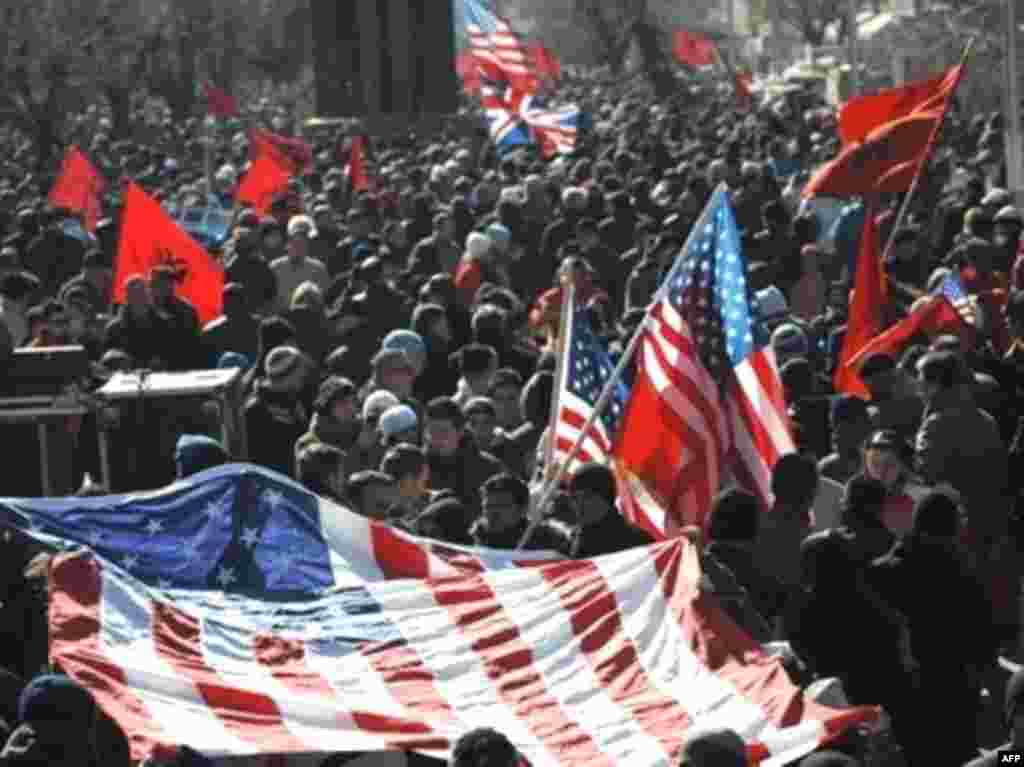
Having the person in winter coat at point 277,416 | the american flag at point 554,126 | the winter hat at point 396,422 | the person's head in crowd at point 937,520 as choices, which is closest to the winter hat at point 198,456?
the winter hat at point 396,422

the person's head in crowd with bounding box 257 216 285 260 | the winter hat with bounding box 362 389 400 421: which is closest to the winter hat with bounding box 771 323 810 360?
the winter hat with bounding box 362 389 400 421

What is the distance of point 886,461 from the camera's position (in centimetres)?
1122

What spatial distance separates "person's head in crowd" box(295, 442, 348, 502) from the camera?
11.5 meters

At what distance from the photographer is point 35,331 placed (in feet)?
51.6

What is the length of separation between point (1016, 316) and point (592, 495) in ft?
15.7

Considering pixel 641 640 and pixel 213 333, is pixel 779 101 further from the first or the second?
pixel 641 640

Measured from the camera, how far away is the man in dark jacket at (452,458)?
12133mm

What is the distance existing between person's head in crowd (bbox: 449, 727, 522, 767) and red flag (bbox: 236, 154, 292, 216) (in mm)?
20631

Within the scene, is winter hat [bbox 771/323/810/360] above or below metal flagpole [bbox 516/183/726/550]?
below

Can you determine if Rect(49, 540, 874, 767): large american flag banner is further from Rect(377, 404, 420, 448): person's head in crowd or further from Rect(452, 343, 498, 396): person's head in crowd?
Rect(452, 343, 498, 396): person's head in crowd

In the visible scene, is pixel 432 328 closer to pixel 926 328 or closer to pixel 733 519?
pixel 926 328

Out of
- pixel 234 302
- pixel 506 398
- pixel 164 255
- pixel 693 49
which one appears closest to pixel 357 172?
pixel 164 255

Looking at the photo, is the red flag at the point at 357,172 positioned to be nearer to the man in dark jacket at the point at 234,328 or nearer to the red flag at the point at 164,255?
the red flag at the point at 164,255

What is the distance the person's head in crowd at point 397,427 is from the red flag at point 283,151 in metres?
16.3
